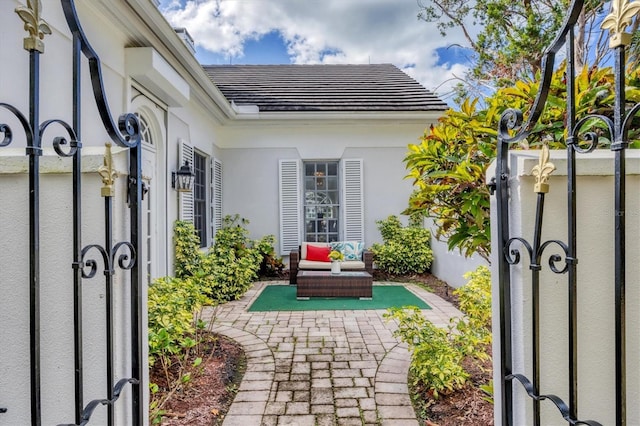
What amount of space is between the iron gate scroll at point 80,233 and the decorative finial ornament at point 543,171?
144 centimetres

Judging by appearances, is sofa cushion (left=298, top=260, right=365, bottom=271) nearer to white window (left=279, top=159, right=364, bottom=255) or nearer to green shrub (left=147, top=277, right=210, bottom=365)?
white window (left=279, top=159, right=364, bottom=255)

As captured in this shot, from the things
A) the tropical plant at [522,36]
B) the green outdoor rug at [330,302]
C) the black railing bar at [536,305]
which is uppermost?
the tropical plant at [522,36]

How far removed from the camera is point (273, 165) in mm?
8617

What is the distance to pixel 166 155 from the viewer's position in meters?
5.42

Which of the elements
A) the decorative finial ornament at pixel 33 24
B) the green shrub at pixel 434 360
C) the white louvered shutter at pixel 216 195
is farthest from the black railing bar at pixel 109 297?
the white louvered shutter at pixel 216 195

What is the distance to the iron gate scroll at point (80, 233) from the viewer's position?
3.59ft

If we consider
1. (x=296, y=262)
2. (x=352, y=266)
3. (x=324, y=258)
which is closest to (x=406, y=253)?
(x=352, y=266)

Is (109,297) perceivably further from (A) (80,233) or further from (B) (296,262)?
(B) (296,262)

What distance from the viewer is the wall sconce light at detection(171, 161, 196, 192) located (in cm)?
565

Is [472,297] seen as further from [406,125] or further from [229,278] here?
Result: [406,125]

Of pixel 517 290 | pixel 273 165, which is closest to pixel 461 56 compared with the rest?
pixel 273 165

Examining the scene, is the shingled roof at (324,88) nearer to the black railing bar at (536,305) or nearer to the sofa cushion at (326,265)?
the sofa cushion at (326,265)

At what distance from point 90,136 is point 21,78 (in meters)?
0.96

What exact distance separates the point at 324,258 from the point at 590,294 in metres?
6.29
